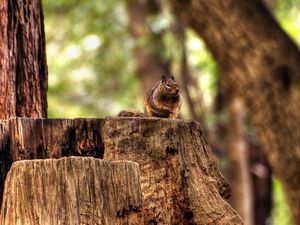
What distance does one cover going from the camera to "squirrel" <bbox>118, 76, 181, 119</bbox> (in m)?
5.82

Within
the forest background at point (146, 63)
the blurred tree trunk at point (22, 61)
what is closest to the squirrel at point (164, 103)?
the blurred tree trunk at point (22, 61)

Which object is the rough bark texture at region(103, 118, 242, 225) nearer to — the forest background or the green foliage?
the forest background

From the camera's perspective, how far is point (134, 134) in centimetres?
510

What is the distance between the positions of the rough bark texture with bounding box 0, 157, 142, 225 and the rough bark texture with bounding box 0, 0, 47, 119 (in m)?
1.74

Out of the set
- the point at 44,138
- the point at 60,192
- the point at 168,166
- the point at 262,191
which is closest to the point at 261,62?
the point at 168,166

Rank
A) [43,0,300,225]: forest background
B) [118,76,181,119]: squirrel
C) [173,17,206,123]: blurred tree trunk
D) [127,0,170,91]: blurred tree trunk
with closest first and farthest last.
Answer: [118,76,181,119]: squirrel → [173,17,206,123]: blurred tree trunk → [43,0,300,225]: forest background → [127,0,170,91]: blurred tree trunk

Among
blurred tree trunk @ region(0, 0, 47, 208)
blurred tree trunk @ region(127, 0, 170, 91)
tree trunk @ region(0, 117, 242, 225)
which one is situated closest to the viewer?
tree trunk @ region(0, 117, 242, 225)

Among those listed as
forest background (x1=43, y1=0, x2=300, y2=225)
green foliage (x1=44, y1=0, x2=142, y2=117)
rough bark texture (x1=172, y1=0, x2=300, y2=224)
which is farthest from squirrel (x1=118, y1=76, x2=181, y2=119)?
green foliage (x1=44, y1=0, x2=142, y2=117)

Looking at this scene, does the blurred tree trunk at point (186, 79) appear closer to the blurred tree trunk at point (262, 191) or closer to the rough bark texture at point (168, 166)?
the blurred tree trunk at point (262, 191)

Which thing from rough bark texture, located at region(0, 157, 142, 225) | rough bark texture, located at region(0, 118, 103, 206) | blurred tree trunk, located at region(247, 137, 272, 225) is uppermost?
rough bark texture, located at region(0, 118, 103, 206)

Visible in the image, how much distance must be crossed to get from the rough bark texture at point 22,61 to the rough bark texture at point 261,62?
388cm

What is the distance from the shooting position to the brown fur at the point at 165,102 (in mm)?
5824

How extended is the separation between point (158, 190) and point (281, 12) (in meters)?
12.7

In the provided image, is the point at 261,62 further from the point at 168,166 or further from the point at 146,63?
the point at 146,63
